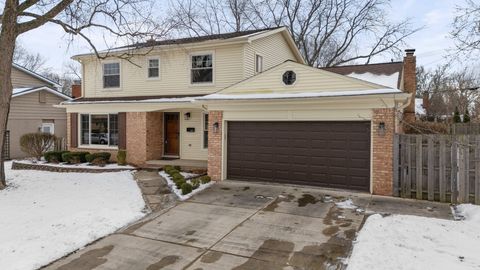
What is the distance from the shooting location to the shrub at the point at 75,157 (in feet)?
49.2

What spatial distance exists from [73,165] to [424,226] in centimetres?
1323

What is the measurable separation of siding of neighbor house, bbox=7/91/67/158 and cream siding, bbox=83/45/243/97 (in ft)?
20.7

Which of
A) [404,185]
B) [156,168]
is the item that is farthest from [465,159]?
[156,168]

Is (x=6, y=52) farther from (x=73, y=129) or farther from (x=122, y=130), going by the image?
(x=73, y=129)

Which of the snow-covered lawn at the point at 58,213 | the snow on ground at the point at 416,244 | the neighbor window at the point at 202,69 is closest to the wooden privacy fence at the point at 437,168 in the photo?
the snow on ground at the point at 416,244

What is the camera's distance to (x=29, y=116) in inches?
828

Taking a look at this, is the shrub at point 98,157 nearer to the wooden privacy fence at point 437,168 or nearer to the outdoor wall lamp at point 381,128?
the outdoor wall lamp at point 381,128

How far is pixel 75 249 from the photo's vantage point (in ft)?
19.7

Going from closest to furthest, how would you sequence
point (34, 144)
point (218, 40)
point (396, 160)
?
1. point (396, 160)
2. point (218, 40)
3. point (34, 144)

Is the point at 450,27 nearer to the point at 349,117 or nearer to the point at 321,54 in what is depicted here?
the point at 349,117

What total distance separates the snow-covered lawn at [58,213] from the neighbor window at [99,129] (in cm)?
377

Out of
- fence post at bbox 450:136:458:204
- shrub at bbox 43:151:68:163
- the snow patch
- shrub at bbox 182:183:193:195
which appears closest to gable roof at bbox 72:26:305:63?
the snow patch

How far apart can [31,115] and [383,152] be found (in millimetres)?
20408

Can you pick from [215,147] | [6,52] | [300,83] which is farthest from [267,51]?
[6,52]
